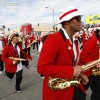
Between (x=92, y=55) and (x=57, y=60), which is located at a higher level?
(x=57, y=60)

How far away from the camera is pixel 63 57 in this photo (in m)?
2.51

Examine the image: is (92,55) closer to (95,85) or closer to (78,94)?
(95,85)

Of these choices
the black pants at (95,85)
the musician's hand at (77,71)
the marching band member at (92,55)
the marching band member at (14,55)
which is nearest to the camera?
the musician's hand at (77,71)

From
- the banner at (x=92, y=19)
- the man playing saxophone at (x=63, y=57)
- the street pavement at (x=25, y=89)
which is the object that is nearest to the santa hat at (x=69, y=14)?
the man playing saxophone at (x=63, y=57)

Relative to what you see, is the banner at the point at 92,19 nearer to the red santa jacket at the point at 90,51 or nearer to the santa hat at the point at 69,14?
the red santa jacket at the point at 90,51

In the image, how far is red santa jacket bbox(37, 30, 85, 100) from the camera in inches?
93.4

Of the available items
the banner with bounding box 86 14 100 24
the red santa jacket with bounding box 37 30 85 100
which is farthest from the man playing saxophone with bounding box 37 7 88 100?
the banner with bounding box 86 14 100 24

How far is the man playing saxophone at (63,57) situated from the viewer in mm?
2375

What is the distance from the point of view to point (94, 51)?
155 inches

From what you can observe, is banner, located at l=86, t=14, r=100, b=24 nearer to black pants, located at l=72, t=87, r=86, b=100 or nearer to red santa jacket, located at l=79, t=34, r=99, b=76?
red santa jacket, located at l=79, t=34, r=99, b=76

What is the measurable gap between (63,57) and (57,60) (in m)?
0.09

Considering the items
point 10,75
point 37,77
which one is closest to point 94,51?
point 10,75

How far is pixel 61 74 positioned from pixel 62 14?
2.55ft

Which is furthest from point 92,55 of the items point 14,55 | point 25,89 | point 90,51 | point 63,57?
point 25,89
